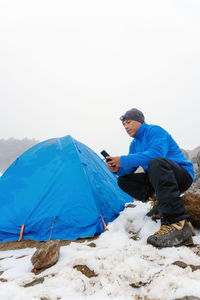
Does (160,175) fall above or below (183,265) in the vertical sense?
above

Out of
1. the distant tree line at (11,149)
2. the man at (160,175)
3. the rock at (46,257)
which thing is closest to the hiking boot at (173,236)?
the man at (160,175)

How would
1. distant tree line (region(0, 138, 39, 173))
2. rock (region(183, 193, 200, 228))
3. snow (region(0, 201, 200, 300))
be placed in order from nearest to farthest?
1. snow (region(0, 201, 200, 300))
2. rock (region(183, 193, 200, 228))
3. distant tree line (region(0, 138, 39, 173))

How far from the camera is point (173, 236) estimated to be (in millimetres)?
2082

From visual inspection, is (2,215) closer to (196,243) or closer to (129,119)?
(129,119)

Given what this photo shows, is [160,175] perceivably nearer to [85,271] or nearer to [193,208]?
[193,208]

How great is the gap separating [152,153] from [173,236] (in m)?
1.11

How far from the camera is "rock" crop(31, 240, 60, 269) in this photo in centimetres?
188

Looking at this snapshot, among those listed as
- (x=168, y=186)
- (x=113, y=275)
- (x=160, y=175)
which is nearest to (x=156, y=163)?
(x=160, y=175)

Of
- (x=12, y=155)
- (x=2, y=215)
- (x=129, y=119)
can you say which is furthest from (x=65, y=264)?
(x=12, y=155)

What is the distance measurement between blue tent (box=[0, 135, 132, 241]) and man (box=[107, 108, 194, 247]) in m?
0.74

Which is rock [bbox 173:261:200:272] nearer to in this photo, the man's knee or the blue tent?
the man's knee

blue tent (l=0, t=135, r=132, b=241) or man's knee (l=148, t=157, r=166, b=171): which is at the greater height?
man's knee (l=148, t=157, r=166, b=171)

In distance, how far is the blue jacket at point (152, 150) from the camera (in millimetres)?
2494

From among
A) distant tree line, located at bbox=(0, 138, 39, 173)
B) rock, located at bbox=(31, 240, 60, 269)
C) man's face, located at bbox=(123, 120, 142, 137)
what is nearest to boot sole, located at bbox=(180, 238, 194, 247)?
rock, located at bbox=(31, 240, 60, 269)
